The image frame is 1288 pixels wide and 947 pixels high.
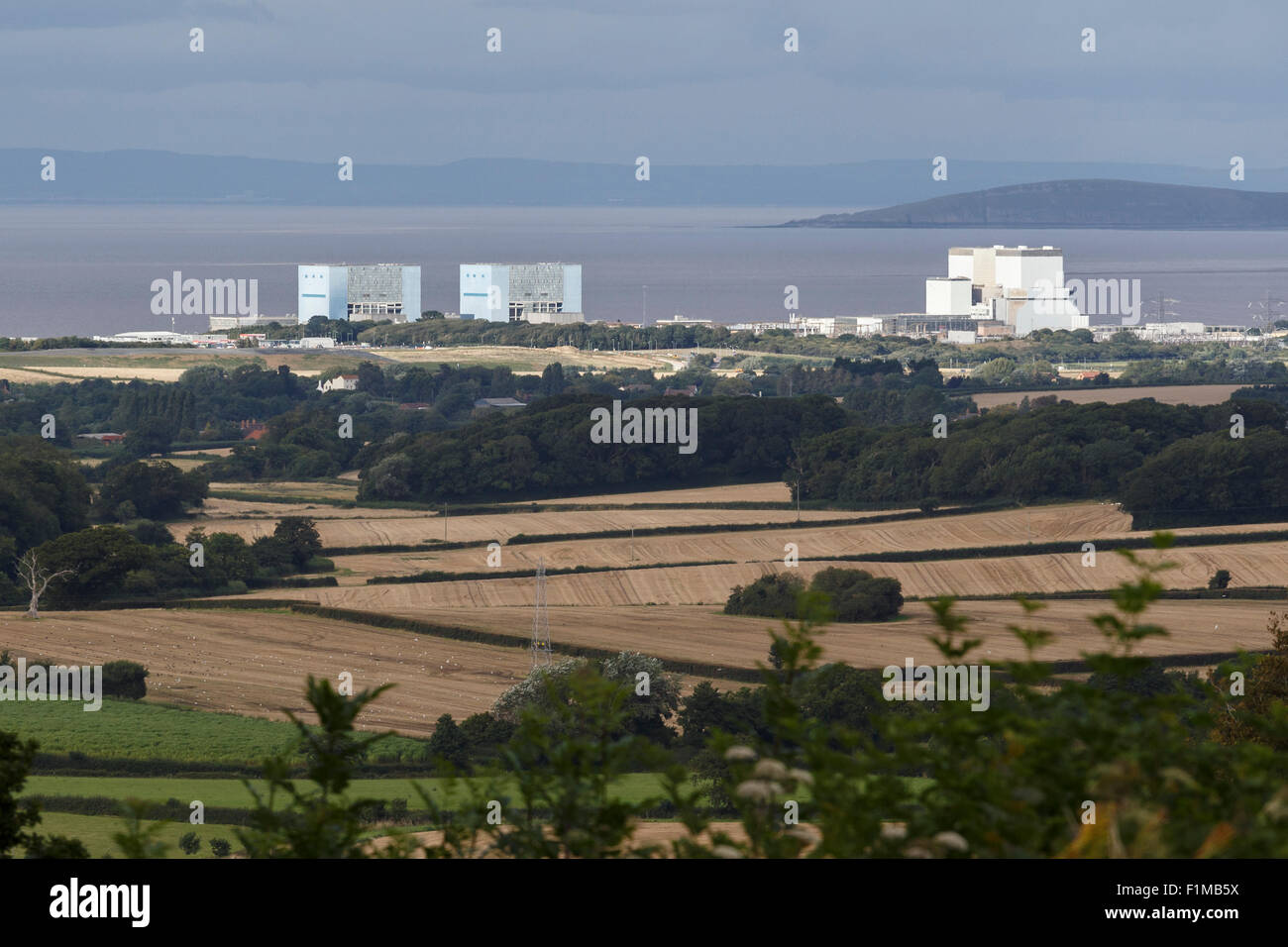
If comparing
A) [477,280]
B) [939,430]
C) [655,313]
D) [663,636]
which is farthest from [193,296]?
[663,636]

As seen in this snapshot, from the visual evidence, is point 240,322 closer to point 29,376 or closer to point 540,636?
point 29,376

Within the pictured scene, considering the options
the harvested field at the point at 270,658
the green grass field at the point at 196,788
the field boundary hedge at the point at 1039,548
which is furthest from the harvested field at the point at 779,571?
the green grass field at the point at 196,788

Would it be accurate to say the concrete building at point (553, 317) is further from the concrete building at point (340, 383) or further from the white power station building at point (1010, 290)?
the concrete building at point (340, 383)

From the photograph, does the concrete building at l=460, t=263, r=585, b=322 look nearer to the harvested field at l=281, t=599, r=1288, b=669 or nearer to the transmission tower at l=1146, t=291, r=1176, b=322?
the transmission tower at l=1146, t=291, r=1176, b=322

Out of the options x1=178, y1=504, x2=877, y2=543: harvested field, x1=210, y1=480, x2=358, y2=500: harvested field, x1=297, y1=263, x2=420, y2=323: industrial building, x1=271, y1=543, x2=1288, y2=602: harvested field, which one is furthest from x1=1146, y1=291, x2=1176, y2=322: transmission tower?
x1=271, y1=543, x2=1288, y2=602: harvested field

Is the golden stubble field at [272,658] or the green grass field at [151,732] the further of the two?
the golden stubble field at [272,658]

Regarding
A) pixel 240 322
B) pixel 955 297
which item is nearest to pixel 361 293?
pixel 240 322
